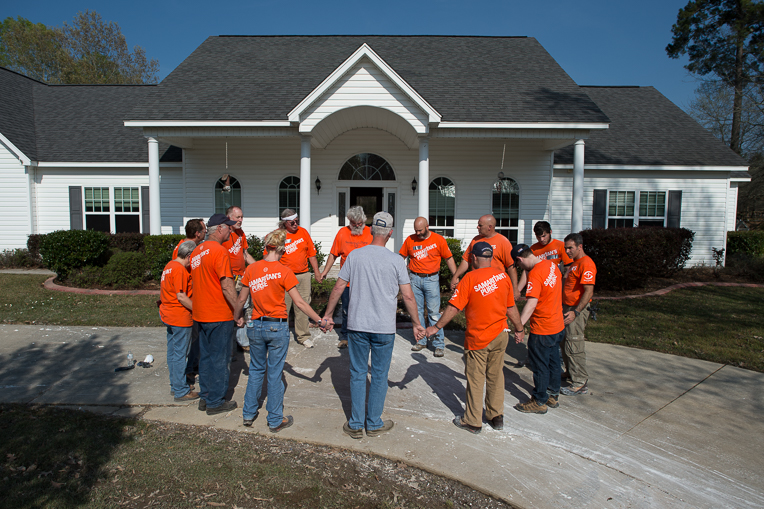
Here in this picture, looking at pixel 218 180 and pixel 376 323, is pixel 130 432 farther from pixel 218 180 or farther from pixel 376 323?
pixel 218 180

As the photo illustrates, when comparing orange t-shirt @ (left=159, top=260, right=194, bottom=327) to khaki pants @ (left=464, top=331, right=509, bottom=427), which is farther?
orange t-shirt @ (left=159, top=260, right=194, bottom=327)

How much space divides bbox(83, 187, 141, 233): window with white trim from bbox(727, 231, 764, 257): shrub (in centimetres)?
1834

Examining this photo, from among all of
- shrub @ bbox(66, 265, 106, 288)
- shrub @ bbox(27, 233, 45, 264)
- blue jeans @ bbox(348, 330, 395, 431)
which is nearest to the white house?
shrub @ bbox(27, 233, 45, 264)

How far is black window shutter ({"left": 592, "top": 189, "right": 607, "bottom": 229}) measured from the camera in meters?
13.4

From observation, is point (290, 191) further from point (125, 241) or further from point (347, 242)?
point (347, 242)

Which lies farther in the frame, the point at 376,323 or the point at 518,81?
the point at 518,81

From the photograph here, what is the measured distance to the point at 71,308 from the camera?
834 centimetres

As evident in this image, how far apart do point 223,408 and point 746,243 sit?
16.5 m

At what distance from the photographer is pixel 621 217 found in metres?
13.5

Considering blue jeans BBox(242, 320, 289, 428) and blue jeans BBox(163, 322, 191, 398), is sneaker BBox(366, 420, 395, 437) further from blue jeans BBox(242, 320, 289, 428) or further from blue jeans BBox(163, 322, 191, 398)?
blue jeans BBox(163, 322, 191, 398)

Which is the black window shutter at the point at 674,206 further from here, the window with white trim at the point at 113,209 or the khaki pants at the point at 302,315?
the window with white trim at the point at 113,209

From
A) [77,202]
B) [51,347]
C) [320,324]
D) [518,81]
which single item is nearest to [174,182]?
[77,202]

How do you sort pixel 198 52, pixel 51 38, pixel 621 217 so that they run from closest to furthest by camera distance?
pixel 621 217 → pixel 198 52 → pixel 51 38

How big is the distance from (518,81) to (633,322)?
25.5 ft
